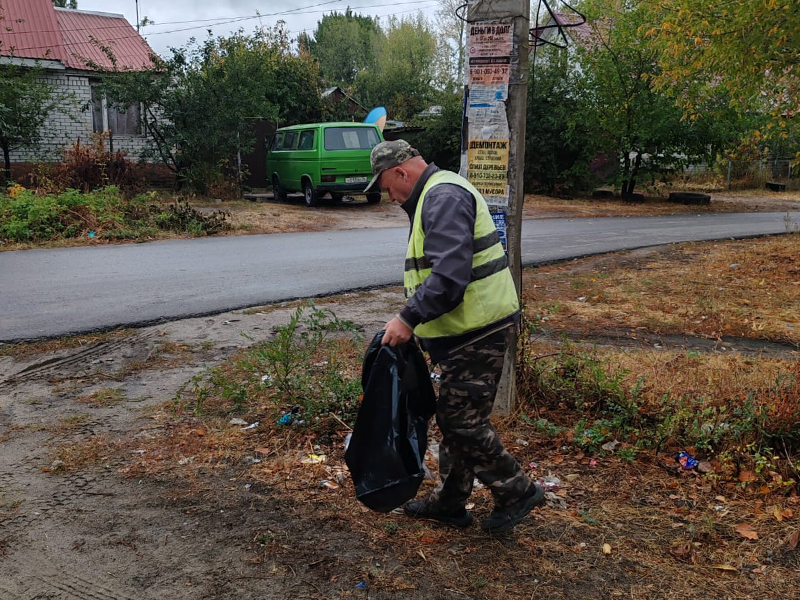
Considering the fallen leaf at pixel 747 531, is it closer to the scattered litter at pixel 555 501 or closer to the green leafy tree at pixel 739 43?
the scattered litter at pixel 555 501

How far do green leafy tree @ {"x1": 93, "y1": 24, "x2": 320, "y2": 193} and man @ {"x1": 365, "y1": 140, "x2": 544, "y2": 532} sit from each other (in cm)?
1564

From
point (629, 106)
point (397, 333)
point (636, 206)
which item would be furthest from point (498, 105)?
point (636, 206)

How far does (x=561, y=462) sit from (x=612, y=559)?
3.07 ft

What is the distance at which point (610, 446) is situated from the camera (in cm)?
419

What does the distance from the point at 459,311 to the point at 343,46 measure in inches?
2699

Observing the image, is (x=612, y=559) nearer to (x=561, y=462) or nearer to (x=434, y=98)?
(x=561, y=462)

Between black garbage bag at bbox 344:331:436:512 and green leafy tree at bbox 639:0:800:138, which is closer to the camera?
black garbage bag at bbox 344:331:436:512

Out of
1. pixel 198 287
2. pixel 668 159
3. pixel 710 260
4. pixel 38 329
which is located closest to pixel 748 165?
pixel 668 159

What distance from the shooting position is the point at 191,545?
320 centimetres

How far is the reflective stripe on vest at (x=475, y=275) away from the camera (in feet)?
10.1

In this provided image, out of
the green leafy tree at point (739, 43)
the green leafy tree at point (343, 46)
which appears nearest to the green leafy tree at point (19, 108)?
the green leafy tree at point (739, 43)

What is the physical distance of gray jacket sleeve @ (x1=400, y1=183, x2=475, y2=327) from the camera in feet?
9.49

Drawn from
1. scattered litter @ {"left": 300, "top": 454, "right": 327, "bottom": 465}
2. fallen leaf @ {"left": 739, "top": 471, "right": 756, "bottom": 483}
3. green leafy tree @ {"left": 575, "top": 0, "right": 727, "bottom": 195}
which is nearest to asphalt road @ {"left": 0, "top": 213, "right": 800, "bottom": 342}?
scattered litter @ {"left": 300, "top": 454, "right": 327, "bottom": 465}

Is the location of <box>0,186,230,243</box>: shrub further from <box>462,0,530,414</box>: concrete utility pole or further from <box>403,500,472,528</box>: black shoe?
<box>403,500,472,528</box>: black shoe
